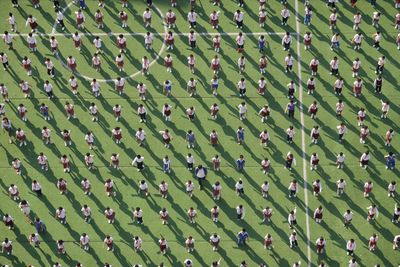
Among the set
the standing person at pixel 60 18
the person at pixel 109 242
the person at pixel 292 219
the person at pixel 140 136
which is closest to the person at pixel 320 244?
the person at pixel 292 219

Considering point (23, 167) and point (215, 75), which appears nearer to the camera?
point (23, 167)

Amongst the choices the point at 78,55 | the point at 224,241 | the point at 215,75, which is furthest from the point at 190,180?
the point at 78,55

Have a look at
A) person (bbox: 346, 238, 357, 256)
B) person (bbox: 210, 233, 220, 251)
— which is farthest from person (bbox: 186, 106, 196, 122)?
person (bbox: 346, 238, 357, 256)

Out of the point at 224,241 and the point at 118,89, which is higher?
the point at 118,89

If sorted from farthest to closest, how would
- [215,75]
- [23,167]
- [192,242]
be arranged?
[215,75] → [23,167] → [192,242]

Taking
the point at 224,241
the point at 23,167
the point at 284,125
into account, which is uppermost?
the point at 284,125

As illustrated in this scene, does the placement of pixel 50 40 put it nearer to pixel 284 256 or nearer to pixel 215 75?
pixel 215 75

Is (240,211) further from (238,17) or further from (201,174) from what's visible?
(238,17)
